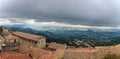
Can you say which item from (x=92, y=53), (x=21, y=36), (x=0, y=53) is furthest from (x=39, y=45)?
(x=92, y=53)

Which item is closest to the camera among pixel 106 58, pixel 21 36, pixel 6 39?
pixel 106 58

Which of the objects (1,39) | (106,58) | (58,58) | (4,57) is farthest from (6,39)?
(106,58)

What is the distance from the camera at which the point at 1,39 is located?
2763 inches

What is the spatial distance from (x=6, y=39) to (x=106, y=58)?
39.3m

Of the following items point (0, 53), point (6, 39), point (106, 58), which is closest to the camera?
point (106, 58)

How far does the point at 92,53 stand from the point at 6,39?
119 feet

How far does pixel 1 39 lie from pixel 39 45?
12437 millimetres

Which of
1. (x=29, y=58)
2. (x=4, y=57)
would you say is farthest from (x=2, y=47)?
(x=29, y=58)

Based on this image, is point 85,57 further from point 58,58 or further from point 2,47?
point 2,47

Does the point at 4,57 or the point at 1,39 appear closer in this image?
the point at 4,57

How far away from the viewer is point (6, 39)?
2886 inches

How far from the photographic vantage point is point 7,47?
70.1m

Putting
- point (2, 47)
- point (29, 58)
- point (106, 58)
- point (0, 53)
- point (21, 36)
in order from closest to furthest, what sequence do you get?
point (106, 58), point (29, 58), point (0, 53), point (2, 47), point (21, 36)

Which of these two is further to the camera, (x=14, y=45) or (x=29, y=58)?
(x=14, y=45)
